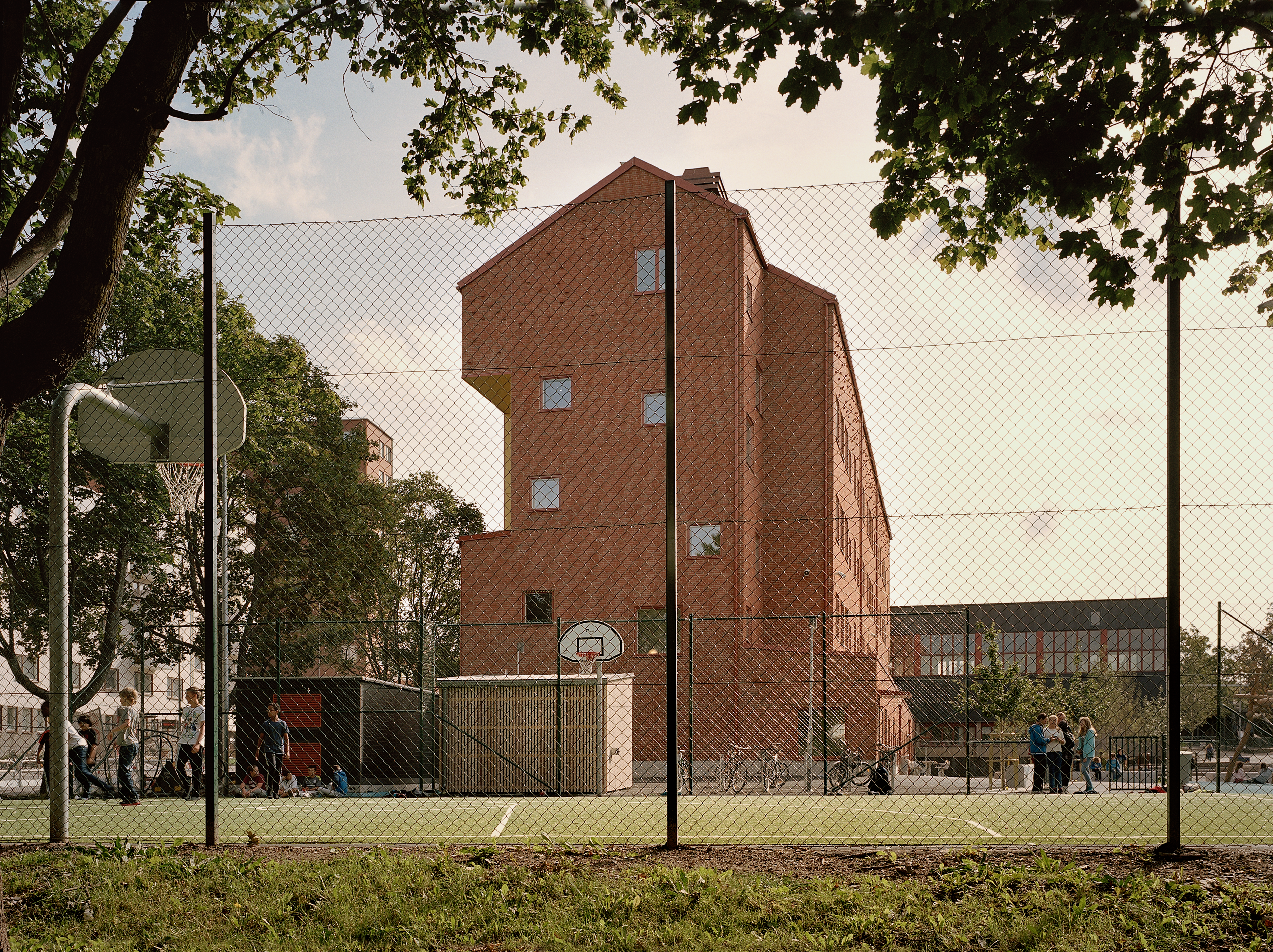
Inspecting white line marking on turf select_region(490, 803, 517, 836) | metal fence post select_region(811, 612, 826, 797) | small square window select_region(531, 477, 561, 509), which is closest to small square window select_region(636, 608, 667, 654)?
small square window select_region(531, 477, 561, 509)

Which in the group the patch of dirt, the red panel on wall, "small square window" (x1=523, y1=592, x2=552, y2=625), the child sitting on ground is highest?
the patch of dirt

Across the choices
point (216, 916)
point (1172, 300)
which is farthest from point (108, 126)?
point (1172, 300)

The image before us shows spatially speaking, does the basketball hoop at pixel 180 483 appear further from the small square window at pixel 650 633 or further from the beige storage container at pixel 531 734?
the small square window at pixel 650 633

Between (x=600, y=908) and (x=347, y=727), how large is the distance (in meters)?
17.2

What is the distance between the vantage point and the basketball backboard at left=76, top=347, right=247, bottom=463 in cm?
905

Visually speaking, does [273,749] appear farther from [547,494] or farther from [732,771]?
[732,771]

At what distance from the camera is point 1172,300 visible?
6.81 meters

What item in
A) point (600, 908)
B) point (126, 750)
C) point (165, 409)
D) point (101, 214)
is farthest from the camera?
point (126, 750)

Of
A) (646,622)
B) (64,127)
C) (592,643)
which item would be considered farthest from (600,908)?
(646,622)

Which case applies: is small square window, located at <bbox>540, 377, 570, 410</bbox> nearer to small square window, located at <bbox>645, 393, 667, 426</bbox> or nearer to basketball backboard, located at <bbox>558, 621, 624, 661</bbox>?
basketball backboard, located at <bbox>558, 621, 624, 661</bbox>

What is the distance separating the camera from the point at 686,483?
971 inches

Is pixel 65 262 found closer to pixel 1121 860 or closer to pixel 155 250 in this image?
pixel 155 250

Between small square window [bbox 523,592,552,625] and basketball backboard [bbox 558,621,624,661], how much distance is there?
13.5 feet

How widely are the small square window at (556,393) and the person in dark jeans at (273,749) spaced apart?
6022 mm
